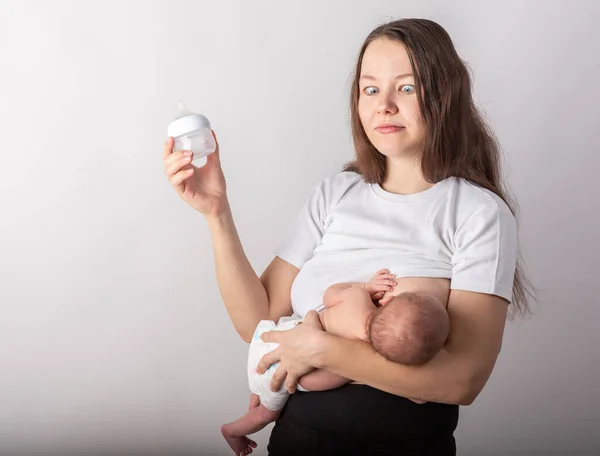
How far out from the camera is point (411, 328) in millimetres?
1605

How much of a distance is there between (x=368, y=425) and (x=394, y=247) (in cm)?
43

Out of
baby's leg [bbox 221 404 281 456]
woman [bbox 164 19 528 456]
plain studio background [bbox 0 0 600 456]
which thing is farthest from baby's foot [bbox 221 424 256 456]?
plain studio background [bbox 0 0 600 456]

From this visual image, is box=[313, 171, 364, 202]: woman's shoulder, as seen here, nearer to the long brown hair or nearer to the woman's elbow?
the long brown hair

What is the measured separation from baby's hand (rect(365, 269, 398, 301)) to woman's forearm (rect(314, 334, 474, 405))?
14 centimetres

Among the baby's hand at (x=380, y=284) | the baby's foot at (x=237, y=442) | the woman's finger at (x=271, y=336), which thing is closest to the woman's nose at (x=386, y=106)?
the baby's hand at (x=380, y=284)

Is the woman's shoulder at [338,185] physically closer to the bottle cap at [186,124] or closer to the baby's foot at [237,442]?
the bottle cap at [186,124]

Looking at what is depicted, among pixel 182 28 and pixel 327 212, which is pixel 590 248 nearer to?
pixel 327 212

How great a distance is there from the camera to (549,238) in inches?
117

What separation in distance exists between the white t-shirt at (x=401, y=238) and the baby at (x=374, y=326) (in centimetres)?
5

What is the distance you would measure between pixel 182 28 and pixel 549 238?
63.9 inches

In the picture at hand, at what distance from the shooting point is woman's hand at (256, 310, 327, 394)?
1.75 metres

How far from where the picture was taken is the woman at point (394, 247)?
172 cm

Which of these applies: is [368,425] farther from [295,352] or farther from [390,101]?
[390,101]

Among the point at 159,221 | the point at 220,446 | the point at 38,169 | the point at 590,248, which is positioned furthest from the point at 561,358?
the point at 38,169
